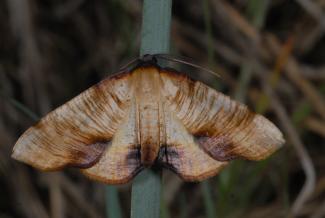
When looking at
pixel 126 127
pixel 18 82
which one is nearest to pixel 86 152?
pixel 126 127

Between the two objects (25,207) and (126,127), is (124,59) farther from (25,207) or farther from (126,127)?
(126,127)

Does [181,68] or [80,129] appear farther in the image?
[181,68]

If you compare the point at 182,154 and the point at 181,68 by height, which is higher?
the point at 181,68

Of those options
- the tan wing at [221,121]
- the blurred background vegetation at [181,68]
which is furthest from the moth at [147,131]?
the blurred background vegetation at [181,68]

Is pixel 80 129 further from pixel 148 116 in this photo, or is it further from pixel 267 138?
pixel 267 138

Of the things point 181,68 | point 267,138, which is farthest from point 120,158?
point 181,68

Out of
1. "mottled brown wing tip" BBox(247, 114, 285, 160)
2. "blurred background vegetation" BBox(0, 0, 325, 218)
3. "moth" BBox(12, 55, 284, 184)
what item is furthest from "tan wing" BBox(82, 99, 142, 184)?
"blurred background vegetation" BBox(0, 0, 325, 218)

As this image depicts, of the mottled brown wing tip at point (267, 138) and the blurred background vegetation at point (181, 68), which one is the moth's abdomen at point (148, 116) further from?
the blurred background vegetation at point (181, 68)

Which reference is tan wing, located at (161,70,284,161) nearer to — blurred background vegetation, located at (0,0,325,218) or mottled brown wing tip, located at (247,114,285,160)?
mottled brown wing tip, located at (247,114,285,160)
